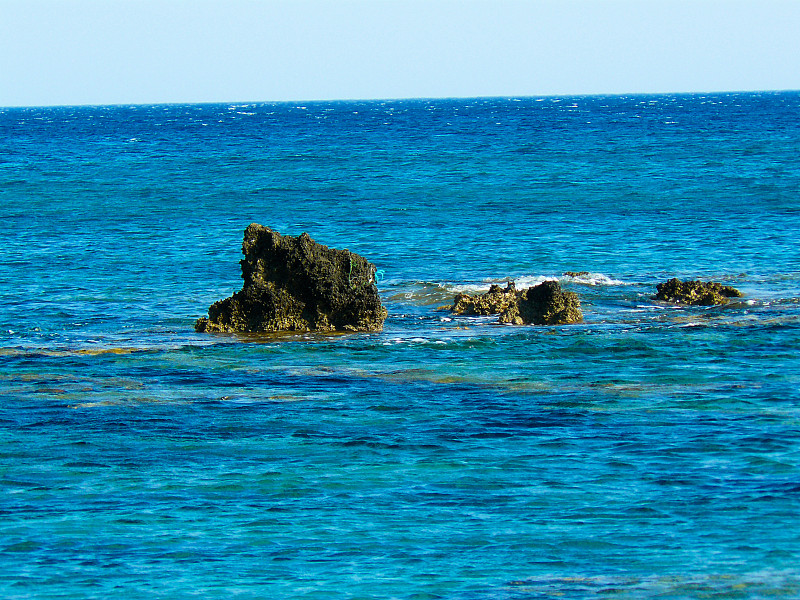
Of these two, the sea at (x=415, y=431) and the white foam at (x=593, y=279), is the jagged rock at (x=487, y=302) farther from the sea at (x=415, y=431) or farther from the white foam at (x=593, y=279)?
the white foam at (x=593, y=279)

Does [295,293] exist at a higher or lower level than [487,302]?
higher

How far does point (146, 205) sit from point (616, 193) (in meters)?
21.4

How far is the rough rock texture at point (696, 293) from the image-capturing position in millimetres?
22609

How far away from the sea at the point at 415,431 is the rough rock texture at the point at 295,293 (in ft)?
1.84

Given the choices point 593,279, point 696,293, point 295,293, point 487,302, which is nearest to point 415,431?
point 295,293

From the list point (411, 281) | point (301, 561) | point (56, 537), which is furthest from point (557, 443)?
point (411, 281)

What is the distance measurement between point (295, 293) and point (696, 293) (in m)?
8.79

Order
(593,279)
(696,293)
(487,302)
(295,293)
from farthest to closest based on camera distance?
1. (593,279)
2. (696,293)
3. (487,302)
4. (295,293)

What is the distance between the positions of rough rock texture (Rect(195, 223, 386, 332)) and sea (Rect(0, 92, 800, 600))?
56 cm

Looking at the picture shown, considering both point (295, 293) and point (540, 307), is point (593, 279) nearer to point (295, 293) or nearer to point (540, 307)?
point (540, 307)

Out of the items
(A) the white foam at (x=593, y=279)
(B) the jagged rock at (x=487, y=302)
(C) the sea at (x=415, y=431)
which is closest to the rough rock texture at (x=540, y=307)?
(B) the jagged rock at (x=487, y=302)

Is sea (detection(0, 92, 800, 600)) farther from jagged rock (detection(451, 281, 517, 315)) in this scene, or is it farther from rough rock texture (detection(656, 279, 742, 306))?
rough rock texture (detection(656, 279, 742, 306))

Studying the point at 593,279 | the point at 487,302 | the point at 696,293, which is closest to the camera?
the point at 487,302

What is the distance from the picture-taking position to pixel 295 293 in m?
21.1
